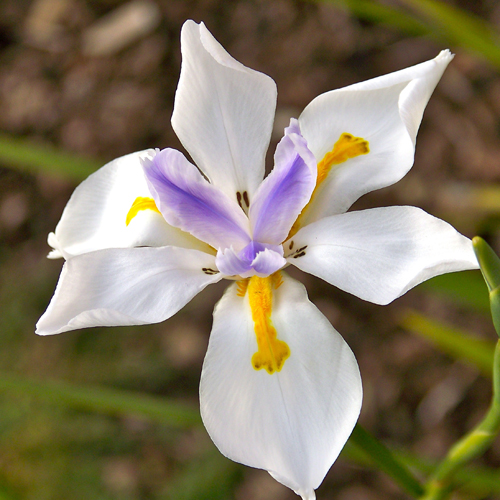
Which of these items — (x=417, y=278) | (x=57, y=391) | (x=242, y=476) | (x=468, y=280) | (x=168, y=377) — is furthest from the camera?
(x=168, y=377)

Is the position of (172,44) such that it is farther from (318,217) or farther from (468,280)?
(318,217)

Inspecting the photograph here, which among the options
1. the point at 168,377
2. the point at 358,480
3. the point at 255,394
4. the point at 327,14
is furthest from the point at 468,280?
the point at 327,14

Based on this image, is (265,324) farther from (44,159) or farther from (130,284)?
(44,159)

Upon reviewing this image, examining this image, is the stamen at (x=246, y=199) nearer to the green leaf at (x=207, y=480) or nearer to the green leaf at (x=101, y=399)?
the green leaf at (x=101, y=399)

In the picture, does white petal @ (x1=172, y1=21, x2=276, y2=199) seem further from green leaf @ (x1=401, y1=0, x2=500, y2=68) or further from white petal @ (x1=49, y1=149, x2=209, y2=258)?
green leaf @ (x1=401, y1=0, x2=500, y2=68)

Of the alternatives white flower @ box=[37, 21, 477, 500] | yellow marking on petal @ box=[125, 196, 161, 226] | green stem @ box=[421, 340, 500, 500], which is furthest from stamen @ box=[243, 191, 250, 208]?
green stem @ box=[421, 340, 500, 500]

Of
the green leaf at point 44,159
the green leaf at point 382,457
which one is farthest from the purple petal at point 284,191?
the green leaf at point 44,159
